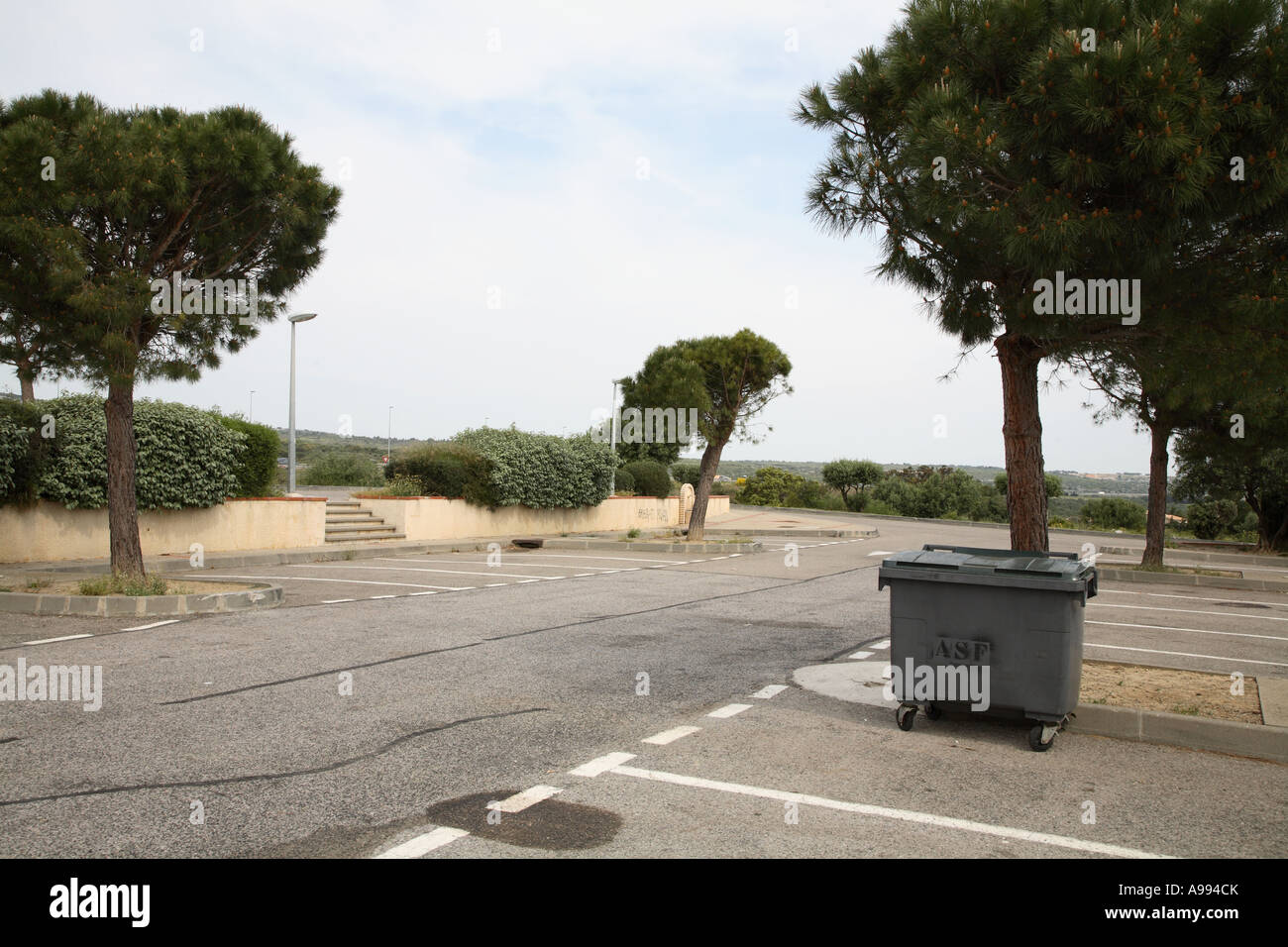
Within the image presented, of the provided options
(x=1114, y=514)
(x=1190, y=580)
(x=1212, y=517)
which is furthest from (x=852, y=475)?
(x=1190, y=580)

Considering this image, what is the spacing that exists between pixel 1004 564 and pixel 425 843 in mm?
4139

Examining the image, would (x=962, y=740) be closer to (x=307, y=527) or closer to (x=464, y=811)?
(x=464, y=811)

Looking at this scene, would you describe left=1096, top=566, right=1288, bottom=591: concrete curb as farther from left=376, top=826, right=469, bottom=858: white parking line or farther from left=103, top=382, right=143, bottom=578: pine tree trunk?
left=376, top=826, right=469, bottom=858: white parking line

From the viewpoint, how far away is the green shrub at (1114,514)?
42.0m

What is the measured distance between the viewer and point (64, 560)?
1586 cm

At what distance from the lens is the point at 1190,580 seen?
17.9 metres

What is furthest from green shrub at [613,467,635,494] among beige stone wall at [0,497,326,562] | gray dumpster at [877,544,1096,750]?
gray dumpster at [877,544,1096,750]

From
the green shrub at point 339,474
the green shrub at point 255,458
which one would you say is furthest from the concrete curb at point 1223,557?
the green shrub at point 339,474

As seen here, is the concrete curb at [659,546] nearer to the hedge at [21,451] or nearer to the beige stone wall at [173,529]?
the beige stone wall at [173,529]

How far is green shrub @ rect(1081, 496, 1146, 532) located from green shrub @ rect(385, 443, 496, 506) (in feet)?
94.9

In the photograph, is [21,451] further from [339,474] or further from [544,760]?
[339,474]

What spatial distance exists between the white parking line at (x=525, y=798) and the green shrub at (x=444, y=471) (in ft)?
68.1

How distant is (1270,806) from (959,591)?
2.02 meters
